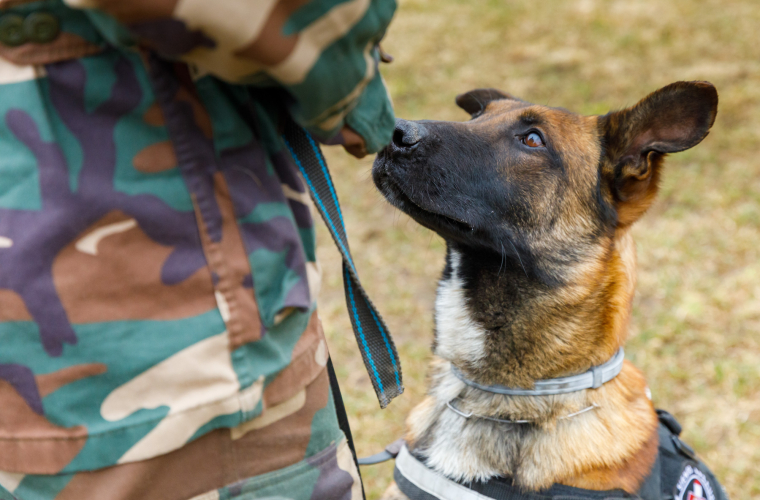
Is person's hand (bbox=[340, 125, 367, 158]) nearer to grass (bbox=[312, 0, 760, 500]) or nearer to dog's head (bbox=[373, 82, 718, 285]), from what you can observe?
dog's head (bbox=[373, 82, 718, 285])

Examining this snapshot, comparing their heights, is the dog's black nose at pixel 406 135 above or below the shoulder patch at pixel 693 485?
above

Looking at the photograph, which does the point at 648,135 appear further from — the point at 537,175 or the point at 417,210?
the point at 417,210

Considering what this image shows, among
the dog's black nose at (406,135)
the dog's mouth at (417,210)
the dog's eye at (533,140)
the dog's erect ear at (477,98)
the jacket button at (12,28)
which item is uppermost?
the jacket button at (12,28)

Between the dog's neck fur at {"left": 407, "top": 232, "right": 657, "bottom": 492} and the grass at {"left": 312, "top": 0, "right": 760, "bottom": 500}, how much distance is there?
1281 millimetres

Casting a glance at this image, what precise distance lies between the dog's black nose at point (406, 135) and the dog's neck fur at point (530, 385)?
0.46m

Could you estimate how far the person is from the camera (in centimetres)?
102

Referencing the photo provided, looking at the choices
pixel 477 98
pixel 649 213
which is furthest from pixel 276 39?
pixel 649 213

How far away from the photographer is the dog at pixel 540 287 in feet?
6.72

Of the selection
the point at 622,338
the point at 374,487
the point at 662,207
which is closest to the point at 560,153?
the point at 622,338

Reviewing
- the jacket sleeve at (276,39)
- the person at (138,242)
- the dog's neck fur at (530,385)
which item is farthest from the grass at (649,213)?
the jacket sleeve at (276,39)

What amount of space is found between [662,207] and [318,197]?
498cm

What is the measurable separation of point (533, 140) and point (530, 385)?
2.99 feet

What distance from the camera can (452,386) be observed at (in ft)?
7.52

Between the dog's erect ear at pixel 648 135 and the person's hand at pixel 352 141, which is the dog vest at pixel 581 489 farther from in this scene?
the person's hand at pixel 352 141
